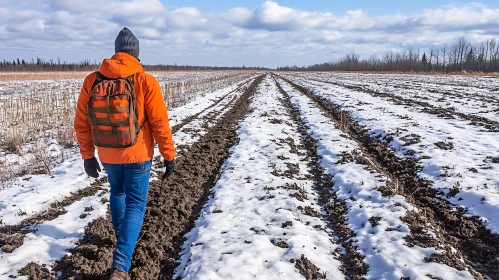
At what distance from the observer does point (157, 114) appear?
120 inches

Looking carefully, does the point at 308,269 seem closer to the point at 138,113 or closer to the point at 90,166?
the point at 138,113

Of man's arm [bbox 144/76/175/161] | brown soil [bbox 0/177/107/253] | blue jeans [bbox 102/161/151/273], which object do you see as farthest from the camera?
brown soil [bbox 0/177/107/253]

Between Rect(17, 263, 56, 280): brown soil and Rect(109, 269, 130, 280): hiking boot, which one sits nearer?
Rect(109, 269, 130, 280): hiking boot

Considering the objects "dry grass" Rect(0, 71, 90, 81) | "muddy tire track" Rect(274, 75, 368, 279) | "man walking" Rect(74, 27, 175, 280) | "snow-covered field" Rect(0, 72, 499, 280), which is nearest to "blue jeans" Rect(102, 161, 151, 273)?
"man walking" Rect(74, 27, 175, 280)

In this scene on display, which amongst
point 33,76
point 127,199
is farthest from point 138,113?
point 33,76

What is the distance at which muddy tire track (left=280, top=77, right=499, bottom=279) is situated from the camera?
12.1ft

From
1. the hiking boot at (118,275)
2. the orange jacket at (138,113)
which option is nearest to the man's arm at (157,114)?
the orange jacket at (138,113)

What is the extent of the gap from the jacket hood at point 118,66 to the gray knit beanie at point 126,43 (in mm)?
74

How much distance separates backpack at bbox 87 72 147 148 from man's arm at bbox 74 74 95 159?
10 centimetres

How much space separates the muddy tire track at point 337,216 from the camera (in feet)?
12.1

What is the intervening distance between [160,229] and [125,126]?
79.1 inches

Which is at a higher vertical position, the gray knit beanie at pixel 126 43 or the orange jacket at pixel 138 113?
the gray knit beanie at pixel 126 43

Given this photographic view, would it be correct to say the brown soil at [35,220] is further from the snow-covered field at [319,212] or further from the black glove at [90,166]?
the black glove at [90,166]

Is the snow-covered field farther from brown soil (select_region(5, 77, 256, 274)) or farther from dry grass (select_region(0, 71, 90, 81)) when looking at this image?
dry grass (select_region(0, 71, 90, 81))
